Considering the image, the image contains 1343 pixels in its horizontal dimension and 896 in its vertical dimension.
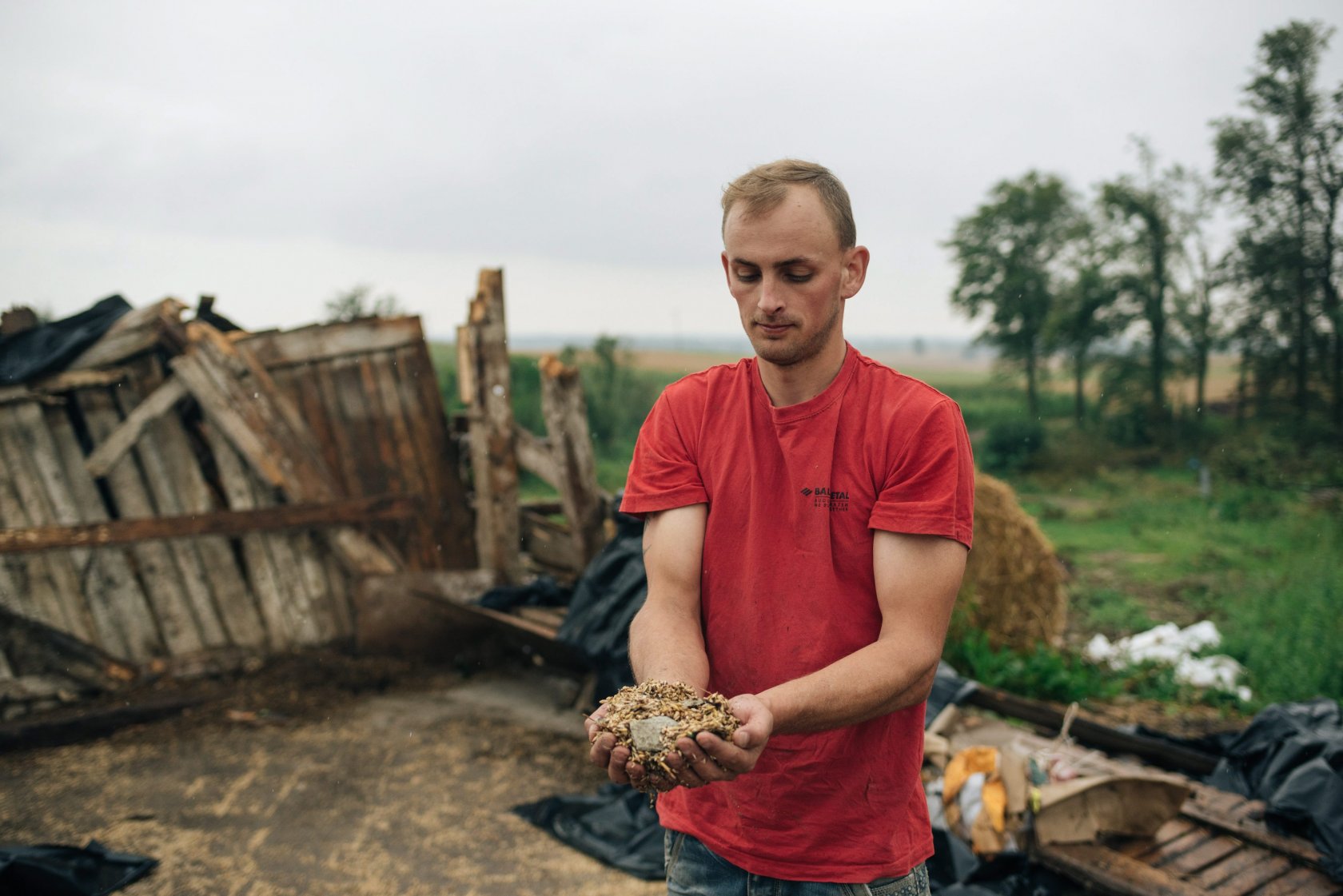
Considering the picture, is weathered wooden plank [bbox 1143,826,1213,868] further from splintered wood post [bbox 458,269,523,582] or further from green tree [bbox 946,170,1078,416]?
green tree [bbox 946,170,1078,416]

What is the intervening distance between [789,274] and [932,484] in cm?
55

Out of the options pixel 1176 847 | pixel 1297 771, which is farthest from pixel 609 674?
pixel 1297 771

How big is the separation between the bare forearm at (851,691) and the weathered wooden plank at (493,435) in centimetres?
526

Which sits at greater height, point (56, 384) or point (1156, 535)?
point (56, 384)

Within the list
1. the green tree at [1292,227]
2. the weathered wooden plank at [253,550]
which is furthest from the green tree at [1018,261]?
the weathered wooden plank at [253,550]

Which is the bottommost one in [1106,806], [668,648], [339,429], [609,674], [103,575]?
[1106,806]

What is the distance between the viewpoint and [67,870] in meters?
3.92

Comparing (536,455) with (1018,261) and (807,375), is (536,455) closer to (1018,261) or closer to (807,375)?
(807,375)

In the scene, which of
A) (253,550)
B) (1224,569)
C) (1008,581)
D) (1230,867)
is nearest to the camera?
(1230,867)

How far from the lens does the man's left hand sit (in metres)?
1.71

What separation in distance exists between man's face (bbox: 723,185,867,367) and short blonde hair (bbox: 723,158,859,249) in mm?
15

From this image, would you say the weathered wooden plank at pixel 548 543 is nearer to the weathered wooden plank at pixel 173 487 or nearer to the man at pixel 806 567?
the weathered wooden plank at pixel 173 487

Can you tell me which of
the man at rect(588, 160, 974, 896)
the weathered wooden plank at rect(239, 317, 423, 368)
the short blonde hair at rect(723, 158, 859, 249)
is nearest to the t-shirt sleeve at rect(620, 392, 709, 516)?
the man at rect(588, 160, 974, 896)

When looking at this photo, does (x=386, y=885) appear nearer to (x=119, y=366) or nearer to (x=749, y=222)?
(x=749, y=222)
